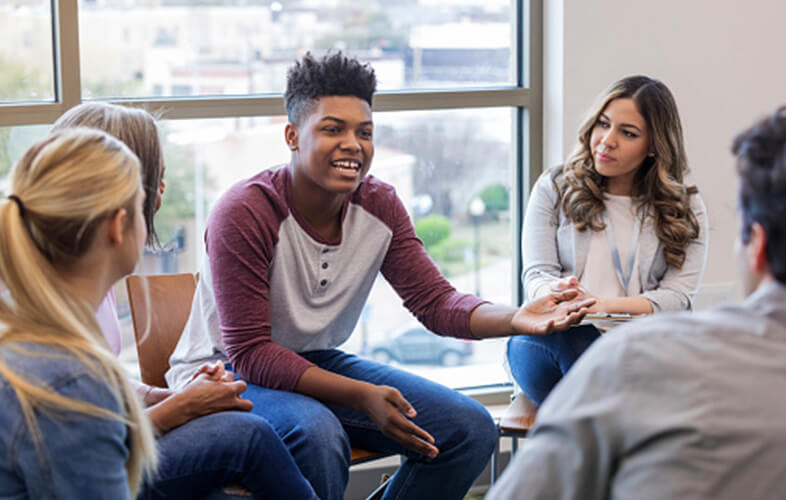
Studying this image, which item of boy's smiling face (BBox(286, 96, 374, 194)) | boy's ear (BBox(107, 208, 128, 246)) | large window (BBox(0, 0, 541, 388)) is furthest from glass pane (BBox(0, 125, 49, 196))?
boy's ear (BBox(107, 208, 128, 246))

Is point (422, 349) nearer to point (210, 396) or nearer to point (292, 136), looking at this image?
point (292, 136)

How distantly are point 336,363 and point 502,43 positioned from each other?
4.55 ft

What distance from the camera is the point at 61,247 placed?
136 centimetres

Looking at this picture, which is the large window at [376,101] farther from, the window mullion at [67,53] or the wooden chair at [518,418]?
the wooden chair at [518,418]

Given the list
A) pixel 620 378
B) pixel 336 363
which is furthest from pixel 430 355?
pixel 620 378

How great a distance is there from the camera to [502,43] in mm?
3070

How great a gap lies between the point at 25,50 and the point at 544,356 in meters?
1.69

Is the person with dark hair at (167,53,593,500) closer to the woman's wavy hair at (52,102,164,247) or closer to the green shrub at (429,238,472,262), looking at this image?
the woman's wavy hair at (52,102,164,247)

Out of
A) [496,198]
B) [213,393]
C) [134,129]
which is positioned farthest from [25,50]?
[496,198]

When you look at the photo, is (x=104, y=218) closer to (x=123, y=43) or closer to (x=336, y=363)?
(x=336, y=363)

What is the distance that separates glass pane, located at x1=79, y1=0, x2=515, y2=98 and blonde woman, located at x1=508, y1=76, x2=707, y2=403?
0.64 meters

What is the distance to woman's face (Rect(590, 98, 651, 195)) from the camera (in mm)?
2490

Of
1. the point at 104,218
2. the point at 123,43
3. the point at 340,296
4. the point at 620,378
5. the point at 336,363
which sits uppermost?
the point at 123,43

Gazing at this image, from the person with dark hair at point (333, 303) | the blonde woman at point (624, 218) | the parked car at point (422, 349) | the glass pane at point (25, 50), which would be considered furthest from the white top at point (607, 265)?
the glass pane at point (25, 50)
